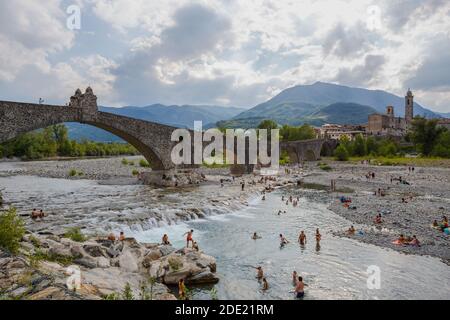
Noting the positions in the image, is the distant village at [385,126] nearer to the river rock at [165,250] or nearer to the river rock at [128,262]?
the river rock at [165,250]

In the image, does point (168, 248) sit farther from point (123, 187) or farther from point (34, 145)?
point (34, 145)

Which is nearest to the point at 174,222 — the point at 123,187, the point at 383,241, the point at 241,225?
the point at 241,225

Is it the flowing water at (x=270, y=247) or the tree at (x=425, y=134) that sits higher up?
the tree at (x=425, y=134)

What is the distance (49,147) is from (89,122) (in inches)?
3062

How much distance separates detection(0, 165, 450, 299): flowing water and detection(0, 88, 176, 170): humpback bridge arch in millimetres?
6324

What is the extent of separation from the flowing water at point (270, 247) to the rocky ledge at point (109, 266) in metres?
1.04

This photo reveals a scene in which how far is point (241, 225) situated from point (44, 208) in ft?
47.6

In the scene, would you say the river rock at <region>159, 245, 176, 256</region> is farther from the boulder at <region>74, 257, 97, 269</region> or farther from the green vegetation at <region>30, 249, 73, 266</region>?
the green vegetation at <region>30, 249, 73, 266</region>

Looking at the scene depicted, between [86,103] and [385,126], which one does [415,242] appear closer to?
Result: [86,103]

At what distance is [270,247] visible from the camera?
59.3 feet

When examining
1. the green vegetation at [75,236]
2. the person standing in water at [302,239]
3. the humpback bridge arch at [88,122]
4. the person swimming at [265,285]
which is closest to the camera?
the person swimming at [265,285]

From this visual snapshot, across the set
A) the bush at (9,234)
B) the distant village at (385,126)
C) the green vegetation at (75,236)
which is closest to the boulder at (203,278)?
the bush at (9,234)

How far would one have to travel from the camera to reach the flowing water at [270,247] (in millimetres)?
12703

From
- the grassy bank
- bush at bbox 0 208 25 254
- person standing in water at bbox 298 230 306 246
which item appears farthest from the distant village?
bush at bbox 0 208 25 254
